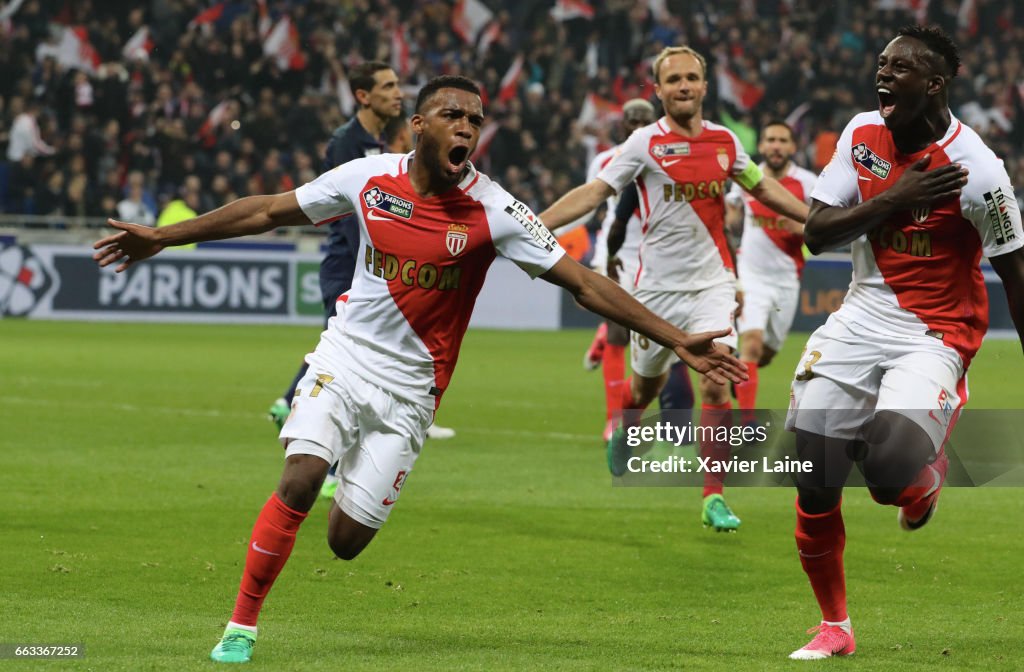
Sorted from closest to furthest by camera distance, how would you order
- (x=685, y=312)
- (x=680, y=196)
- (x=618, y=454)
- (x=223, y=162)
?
(x=680, y=196) < (x=685, y=312) < (x=618, y=454) < (x=223, y=162)

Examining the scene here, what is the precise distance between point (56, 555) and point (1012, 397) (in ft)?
36.3

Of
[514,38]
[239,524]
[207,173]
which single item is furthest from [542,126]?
[239,524]

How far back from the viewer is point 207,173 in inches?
983

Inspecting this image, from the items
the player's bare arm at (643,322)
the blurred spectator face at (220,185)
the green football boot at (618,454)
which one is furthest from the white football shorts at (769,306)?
the blurred spectator face at (220,185)

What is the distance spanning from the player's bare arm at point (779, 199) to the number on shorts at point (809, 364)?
2678 mm

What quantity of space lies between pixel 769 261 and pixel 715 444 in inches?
144

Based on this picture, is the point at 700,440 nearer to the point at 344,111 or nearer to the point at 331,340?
the point at 331,340

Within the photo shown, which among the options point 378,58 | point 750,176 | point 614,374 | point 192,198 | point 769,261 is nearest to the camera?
point 750,176

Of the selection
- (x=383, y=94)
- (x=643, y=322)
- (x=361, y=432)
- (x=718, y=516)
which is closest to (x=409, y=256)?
Answer: (x=361, y=432)

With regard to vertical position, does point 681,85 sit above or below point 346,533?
above

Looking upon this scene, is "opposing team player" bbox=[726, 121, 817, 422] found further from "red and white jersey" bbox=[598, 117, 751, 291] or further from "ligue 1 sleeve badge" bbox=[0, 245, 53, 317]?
"ligue 1 sleeve badge" bbox=[0, 245, 53, 317]

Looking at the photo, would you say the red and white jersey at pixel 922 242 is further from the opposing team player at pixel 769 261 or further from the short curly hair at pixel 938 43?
the opposing team player at pixel 769 261

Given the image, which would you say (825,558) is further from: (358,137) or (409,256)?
(358,137)

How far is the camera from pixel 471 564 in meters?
7.46
